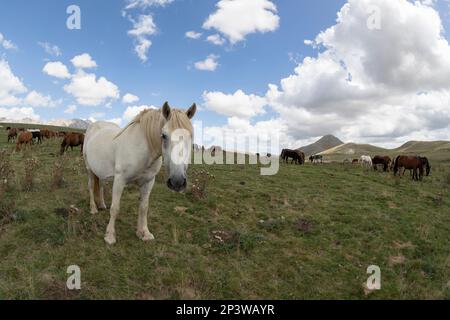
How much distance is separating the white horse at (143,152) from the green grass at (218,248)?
80 cm

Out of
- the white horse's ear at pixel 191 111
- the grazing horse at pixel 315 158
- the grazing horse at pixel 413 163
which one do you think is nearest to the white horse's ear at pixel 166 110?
the white horse's ear at pixel 191 111

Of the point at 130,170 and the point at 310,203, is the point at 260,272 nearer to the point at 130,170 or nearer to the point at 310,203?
the point at 130,170

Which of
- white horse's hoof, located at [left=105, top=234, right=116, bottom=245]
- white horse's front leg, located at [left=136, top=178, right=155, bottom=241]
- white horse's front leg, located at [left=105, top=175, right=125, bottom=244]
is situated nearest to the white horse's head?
white horse's front leg, located at [left=105, top=175, right=125, bottom=244]

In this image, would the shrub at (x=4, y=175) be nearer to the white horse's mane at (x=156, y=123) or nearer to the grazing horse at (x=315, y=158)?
the white horse's mane at (x=156, y=123)

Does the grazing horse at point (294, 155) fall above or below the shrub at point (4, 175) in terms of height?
above

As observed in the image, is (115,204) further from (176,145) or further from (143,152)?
(176,145)

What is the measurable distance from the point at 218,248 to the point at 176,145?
109 inches

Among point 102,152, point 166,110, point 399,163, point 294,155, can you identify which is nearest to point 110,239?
point 102,152

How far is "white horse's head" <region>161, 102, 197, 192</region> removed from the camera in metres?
4.56

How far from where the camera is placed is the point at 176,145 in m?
4.67

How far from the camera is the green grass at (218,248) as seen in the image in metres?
5.00

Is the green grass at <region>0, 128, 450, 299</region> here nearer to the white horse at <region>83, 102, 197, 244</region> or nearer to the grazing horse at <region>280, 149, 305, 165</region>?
the white horse at <region>83, 102, 197, 244</region>

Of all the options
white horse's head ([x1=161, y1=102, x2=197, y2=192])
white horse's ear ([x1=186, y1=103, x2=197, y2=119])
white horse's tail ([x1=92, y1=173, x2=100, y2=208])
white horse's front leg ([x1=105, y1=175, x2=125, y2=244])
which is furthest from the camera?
white horse's tail ([x1=92, y1=173, x2=100, y2=208])
